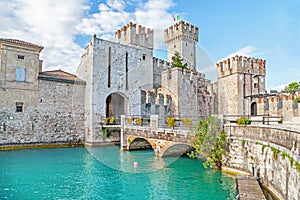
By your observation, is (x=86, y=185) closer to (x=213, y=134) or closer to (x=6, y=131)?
(x=213, y=134)

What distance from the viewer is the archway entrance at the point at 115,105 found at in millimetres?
25188

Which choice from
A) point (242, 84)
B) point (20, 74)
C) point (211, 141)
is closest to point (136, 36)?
point (242, 84)

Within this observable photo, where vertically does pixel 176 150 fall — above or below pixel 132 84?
below

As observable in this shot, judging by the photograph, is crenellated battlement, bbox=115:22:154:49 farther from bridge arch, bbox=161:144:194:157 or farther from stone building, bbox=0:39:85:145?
bridge arch, bbox=161:144:194:157

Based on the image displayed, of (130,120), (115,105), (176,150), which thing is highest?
(115,105)

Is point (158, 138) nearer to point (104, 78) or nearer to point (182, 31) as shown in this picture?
point (104, 78)

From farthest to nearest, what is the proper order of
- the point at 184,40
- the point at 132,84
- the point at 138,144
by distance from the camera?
the point at 184,40 < the point at 132,84 < the point at 138,144

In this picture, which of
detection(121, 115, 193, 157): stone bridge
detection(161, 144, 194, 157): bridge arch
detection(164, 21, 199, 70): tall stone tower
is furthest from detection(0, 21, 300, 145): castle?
detection(164, 21, 199, 70): tall stone tower

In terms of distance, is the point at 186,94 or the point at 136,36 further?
the point at 136,36

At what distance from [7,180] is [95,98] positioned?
12022mm

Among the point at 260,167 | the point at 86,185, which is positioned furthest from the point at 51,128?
the point at 260,167

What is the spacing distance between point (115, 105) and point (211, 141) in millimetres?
16346

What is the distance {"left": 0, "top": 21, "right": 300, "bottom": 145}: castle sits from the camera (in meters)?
18.8

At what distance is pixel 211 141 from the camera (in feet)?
36.8
